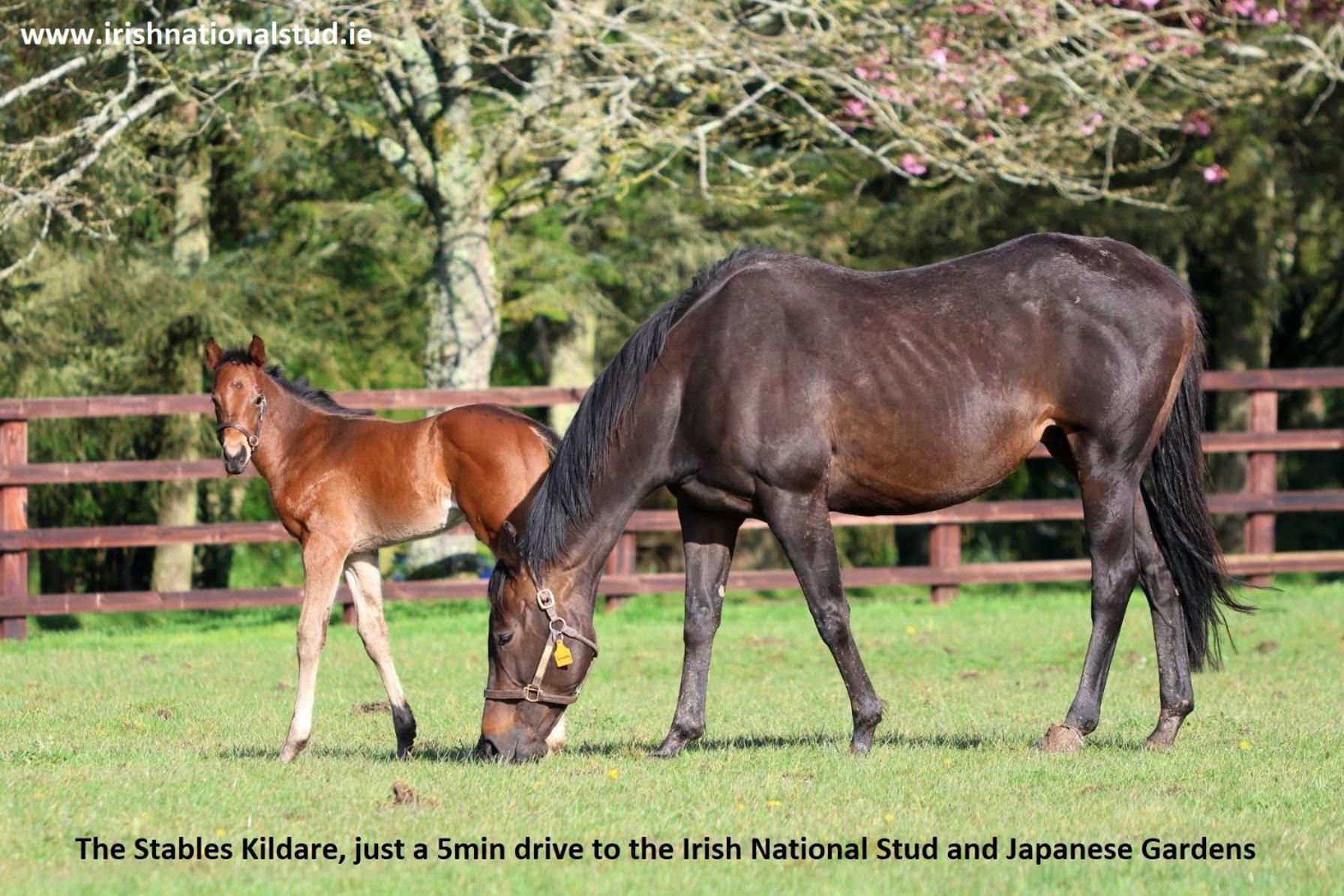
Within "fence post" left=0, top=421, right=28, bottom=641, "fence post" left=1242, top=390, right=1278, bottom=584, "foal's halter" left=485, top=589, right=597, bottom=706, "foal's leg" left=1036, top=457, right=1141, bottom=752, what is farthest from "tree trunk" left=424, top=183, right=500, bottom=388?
"foal's leg" left=1036, top=457, right=1141, bottom=752

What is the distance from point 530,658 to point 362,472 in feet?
3.86

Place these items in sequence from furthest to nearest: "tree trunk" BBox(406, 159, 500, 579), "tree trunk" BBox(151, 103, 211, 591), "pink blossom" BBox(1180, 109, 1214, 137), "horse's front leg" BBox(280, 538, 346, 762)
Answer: "tree trunk" BBox(151, 103, 211, 591)
"pink blossom" BBox(1180, 109, 1214, 137)
"tree trunk" BBox(406, 159, 500, 579)
"horse's front leg" BBox(280, 538, 346, 762)

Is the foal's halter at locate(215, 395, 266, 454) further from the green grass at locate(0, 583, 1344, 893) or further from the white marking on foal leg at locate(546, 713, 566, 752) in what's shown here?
the white marking on foal leg at locate(546, 713, 566, 752)

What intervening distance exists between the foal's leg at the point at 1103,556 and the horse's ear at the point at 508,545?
221 cm

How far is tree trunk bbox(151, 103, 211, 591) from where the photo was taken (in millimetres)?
15828

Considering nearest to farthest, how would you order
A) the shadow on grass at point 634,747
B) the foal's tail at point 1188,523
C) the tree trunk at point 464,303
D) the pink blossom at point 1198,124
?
the shadow on grass at point 634,747, the foal's tail at point 1188,523, the tree trunk at point 464,303, the pink blossom at point 1198,124

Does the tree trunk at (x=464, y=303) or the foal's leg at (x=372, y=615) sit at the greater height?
the tree trunk at (x=464, y=303)

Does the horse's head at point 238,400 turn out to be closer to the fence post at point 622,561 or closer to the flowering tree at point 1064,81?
the fence post at point 622,561

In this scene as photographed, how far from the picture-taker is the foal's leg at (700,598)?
662 centimetres

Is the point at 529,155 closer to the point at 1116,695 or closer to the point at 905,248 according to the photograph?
the point at 905,248

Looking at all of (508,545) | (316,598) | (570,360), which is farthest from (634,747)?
(570,360)

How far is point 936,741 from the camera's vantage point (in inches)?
272

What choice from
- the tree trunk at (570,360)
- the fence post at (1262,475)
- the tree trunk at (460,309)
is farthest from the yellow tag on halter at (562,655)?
the tree trunk at (570,360)

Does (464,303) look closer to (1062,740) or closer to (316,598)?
(316,598)
